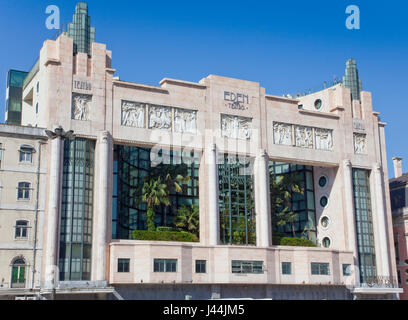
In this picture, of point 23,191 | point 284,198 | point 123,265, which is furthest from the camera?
point 284,198

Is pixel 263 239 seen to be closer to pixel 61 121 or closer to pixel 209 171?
pixel 209 171

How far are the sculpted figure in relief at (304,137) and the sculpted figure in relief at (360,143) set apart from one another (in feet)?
22.3

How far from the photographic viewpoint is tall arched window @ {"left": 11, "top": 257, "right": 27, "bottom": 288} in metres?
49.5

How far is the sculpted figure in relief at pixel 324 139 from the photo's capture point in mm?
68188

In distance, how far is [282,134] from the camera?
65.8 metres

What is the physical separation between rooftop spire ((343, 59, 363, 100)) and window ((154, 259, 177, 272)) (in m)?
33.7

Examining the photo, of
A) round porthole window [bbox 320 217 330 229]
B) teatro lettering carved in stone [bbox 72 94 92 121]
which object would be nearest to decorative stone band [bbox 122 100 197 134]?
teatro lettering carved in stone [bbox 72 94 92 121]

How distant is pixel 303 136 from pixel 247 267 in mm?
18054

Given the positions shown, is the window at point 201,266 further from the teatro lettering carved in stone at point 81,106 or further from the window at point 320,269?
the teatro lettering carved in stone at point 81,106

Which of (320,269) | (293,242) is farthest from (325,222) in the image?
(320,269)

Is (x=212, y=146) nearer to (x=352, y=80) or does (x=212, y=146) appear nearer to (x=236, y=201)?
(x=236, y=201)

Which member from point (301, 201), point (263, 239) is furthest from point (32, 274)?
point (301, 201)

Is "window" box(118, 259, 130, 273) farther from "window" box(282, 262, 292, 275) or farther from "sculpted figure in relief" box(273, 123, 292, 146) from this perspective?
"sculpted figure in relief" box(273, 123, 292, 146)

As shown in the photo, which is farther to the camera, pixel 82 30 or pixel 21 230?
pixel 82 30
